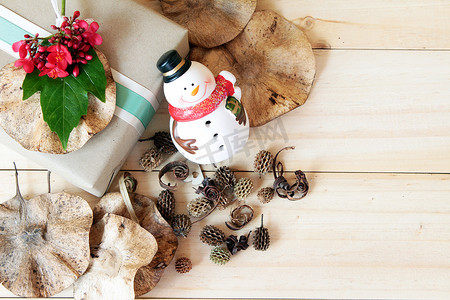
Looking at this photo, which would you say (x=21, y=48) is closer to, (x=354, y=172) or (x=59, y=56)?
(x=59, y=56)

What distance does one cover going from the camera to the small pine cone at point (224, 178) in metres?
0.89

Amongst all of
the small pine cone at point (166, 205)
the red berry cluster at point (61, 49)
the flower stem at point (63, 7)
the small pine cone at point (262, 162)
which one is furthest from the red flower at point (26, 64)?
the small pine cone at point (262, 162)

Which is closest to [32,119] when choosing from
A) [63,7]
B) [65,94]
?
[65,94]

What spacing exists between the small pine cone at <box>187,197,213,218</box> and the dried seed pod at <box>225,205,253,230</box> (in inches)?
2.1

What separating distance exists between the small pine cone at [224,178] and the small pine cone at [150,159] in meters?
0.12

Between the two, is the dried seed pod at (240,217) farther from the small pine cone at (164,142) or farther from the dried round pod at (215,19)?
the dried round pod at (215,19)

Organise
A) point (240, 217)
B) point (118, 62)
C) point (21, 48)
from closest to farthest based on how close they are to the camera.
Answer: point (21, 48), point (118, 62), point (240, 217)

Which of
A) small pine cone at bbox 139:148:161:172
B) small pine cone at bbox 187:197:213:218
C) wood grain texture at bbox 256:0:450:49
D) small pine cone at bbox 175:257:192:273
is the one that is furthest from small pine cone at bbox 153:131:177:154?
wood grain texture at bbox 256:0:450:49

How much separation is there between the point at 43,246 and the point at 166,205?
24 cm

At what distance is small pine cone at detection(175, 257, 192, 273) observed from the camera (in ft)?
2.90

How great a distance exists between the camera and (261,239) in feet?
2.88

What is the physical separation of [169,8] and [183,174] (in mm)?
337

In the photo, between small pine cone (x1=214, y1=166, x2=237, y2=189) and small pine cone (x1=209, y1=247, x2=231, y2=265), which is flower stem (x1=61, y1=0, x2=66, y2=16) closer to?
small pine cone (x1=214, y1=166, x2=237, y2=189)

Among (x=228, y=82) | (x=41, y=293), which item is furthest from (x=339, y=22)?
(x=41, y=293)
